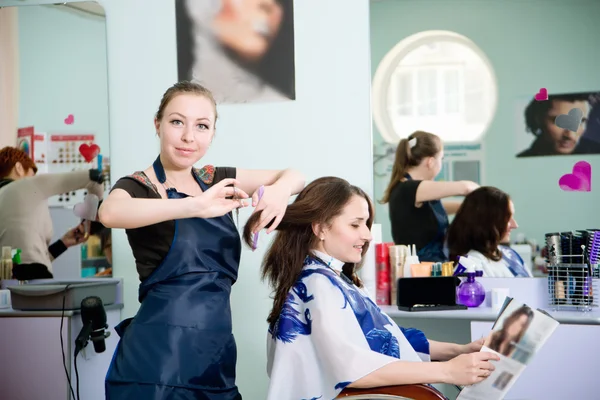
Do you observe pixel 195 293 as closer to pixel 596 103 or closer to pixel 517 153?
pixel 517 153

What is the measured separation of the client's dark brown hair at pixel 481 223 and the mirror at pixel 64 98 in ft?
4.74

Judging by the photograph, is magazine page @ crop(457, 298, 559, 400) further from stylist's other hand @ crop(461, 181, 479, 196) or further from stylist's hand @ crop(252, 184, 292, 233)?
stylist's other hand @ crop(461, 181, 479, 196)

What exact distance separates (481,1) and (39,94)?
188cm

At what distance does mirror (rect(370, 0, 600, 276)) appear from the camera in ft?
8.91

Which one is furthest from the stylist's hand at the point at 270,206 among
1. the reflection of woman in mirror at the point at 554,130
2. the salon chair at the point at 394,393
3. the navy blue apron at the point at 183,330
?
the reflection of woman in mirror at the point at 554,130

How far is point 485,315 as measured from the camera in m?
2.49

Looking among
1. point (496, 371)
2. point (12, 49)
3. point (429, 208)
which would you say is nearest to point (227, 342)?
point (496, 371)

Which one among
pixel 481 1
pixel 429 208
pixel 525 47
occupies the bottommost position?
pixel 429 208

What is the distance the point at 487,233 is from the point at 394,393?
3.93 feet

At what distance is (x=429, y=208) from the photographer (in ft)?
9.32

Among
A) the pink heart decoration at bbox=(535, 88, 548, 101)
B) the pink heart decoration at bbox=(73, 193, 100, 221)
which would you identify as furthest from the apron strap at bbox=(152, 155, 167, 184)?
the pink heart decoration at bbox=(535, 88, 548, 101)

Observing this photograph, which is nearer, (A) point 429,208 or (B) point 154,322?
(B) point 154,322

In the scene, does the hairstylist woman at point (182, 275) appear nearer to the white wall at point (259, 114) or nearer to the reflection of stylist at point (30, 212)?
the white wall at point (259, 114)

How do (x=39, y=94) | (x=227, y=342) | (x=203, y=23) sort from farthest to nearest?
1. (x=39, y=94)
2. (x=203, y=23)
3. (x=227, y=342)
